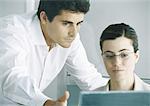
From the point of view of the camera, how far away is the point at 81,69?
0.63 metres

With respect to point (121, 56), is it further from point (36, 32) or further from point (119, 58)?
point (36, 32)

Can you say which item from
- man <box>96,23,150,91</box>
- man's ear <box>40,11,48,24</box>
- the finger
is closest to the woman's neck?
man <box>96,23,150,91</box>

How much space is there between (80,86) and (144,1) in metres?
0.24

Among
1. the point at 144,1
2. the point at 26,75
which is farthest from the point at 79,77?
the point at 144,1

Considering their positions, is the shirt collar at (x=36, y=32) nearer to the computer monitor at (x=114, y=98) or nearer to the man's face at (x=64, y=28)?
the man's face at (x=64, y=28)

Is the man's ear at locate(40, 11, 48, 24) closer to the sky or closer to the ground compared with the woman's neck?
closer to the sky

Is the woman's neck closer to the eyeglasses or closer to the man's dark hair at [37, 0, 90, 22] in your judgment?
the eyeglasses

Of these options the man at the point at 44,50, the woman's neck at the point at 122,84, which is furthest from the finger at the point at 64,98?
the woman's neck at the point at 122,84

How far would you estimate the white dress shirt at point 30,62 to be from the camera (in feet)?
1.91

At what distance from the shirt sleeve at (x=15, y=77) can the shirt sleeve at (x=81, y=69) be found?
91 mm

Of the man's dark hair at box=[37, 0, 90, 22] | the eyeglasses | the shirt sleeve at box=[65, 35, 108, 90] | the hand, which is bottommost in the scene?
the hand

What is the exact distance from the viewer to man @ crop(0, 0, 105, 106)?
591 millimetres

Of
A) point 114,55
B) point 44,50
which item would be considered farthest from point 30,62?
point 114,55

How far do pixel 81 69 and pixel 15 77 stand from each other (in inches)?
6.0
